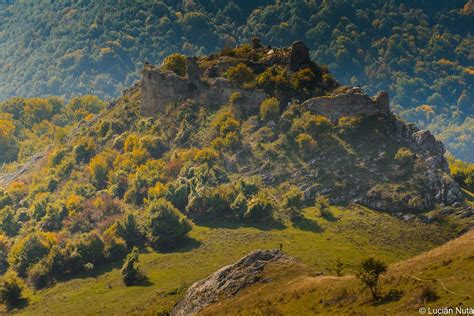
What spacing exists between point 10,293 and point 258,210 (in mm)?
60010

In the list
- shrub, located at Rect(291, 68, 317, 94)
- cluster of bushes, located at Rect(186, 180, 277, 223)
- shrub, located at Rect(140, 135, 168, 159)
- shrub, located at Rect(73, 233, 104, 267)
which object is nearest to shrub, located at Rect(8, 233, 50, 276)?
shrub, located at Rect(73, 233, 104, 267)

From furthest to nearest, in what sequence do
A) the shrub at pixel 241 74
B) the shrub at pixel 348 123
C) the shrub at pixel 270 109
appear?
the shrub at pixel 241 74
the shrub at pixel 270 109
the shrub at pixel 348 123

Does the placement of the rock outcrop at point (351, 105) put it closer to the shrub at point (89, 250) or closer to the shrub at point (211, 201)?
the shrub at point (211, 201)

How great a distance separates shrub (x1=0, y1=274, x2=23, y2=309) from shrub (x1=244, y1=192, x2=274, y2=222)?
55125mm

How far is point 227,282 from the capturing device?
9825 centimetres

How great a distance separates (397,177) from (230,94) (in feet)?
195

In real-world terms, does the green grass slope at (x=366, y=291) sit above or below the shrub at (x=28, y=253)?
above

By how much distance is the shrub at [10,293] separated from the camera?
136 meters

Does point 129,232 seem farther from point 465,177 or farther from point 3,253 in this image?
point 465,177

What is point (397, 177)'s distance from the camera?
515ft

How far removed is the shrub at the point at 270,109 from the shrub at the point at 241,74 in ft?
36.8

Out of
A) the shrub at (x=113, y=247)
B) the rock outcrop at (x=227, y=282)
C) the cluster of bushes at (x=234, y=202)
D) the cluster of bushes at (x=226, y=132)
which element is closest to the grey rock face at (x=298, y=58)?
the cluster of bushes at (x=226, y=132)

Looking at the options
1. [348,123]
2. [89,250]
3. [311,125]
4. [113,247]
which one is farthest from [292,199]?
[89,250]

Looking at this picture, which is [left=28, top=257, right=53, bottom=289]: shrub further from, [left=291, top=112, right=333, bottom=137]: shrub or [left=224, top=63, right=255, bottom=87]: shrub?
[left=224, top=63, right=255, bottom=87]: shrub
